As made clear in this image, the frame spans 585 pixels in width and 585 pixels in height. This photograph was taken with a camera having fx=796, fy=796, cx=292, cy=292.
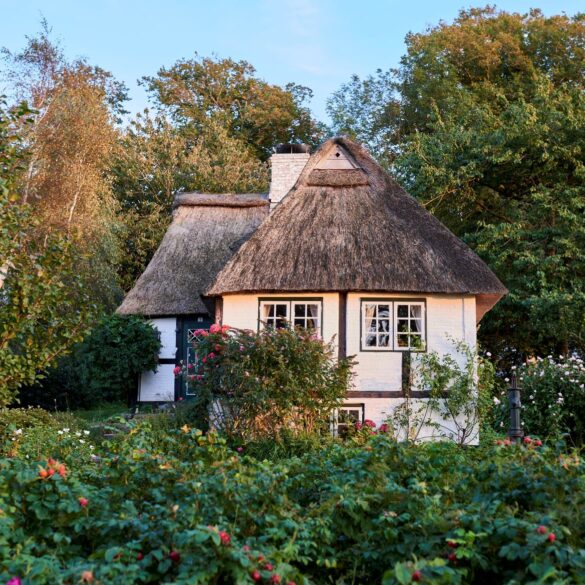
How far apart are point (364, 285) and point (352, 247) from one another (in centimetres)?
94

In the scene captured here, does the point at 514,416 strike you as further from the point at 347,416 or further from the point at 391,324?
the point at 391,324

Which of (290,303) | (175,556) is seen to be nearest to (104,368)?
(290,303)

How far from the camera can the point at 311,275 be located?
13.4 m

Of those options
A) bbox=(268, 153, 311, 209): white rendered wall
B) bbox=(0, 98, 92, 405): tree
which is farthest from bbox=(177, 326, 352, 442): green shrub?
bbox=(268, 153, 311, 209): white rendered wall

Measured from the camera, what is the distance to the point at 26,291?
7.49 meters

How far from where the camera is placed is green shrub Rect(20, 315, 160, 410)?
18859 millimetres

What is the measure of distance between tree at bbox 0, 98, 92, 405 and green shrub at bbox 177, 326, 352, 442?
3481 mm

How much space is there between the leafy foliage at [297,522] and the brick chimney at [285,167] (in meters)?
13.4

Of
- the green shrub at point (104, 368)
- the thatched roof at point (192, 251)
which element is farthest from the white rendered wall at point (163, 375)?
the thatched roof at point (192, 251)

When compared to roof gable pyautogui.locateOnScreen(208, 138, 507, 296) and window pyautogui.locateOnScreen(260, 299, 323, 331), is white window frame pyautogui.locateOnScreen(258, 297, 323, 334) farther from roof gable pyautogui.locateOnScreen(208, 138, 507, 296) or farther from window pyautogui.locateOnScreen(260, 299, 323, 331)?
roof gable pyautogui.locateOnScreen(208, 138, 507, 296)

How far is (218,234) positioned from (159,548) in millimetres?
17901

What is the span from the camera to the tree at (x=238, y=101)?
108 ft

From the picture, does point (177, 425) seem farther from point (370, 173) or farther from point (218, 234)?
point (218, 234)

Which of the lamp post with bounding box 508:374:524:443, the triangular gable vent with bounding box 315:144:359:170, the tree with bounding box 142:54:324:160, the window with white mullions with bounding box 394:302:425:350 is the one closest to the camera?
the lamp post with bounding box 508:374:524:443
